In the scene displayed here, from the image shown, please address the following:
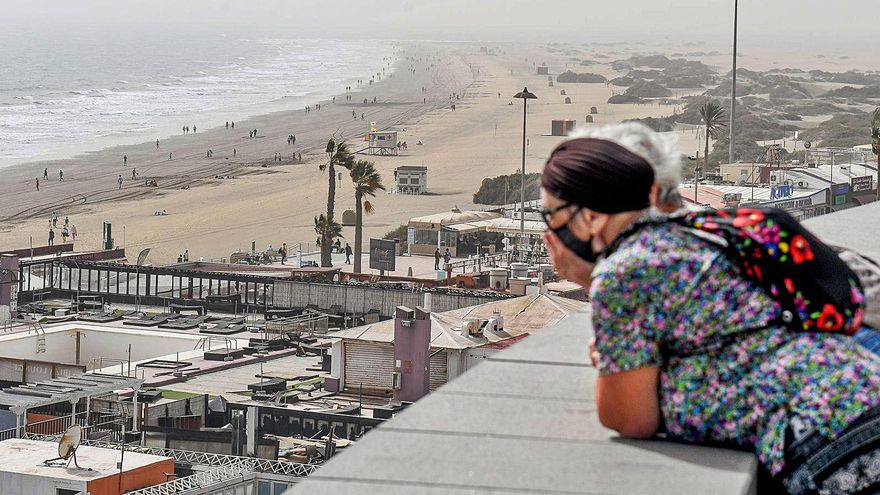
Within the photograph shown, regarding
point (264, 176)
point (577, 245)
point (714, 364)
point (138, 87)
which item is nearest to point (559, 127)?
point (264, 176)

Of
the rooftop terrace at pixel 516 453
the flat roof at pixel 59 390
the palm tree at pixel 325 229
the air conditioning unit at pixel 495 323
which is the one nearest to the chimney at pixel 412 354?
the air conditioning unit at pixel 495 323

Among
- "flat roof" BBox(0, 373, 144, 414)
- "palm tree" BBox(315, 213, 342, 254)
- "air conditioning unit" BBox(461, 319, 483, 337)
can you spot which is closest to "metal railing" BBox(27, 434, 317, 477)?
"flat roof" BBox(0, 373, 144, 414)

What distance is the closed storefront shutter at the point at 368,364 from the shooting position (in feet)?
73.0

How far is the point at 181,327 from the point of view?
93.2 feet

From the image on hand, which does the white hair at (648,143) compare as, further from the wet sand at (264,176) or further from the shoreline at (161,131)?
the shoreline at (161,131)

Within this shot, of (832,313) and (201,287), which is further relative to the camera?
(201,287)

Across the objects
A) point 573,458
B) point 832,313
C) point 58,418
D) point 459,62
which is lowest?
point 58,418

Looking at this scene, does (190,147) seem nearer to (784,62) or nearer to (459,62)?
(459,62)

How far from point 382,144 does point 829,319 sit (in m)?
67.0

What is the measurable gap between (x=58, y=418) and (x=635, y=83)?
387 ft

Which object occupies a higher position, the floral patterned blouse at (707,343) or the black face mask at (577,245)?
the black face mask at (577,245)

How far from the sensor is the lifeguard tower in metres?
69.2

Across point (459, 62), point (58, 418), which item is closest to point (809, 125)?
point (459, 62)

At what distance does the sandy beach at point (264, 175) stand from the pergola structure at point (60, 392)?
67.6 feet
